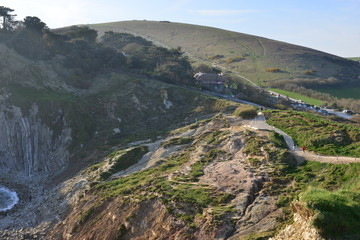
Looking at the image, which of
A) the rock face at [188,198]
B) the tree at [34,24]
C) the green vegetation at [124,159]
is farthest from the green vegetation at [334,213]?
the tree at [34,24]

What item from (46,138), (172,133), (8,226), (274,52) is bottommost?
(8,226)

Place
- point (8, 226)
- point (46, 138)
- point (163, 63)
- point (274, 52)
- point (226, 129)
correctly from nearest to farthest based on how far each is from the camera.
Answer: point (8, 226)
point (226, 129)
point (46, 138)
point (163, 63)
point (274, 52)

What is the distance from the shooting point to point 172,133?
40.6 meters

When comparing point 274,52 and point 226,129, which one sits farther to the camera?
point 274,52

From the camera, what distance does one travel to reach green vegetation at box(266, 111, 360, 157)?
26.1 m

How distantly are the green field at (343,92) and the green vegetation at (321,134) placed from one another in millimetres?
58243

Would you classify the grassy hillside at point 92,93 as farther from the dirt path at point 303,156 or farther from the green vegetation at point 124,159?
the dirt path at point 303,156

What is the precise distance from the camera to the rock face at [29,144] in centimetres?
3984

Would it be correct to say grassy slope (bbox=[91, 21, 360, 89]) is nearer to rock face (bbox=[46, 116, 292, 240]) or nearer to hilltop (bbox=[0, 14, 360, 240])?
hilltop (bbox=[0, 14, 360, 240])

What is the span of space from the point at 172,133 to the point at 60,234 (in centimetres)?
1842

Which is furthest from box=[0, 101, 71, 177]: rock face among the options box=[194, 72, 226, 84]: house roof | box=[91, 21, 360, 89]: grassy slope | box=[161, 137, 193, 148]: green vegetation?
box=[91, 21, 360, 89]: grassy slope

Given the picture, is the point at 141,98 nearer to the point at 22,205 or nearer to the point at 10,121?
the point at 10,121

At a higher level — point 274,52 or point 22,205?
point 274,52

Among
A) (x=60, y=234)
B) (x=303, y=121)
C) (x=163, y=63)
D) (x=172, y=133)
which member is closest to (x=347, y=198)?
(x=303, y=121)
